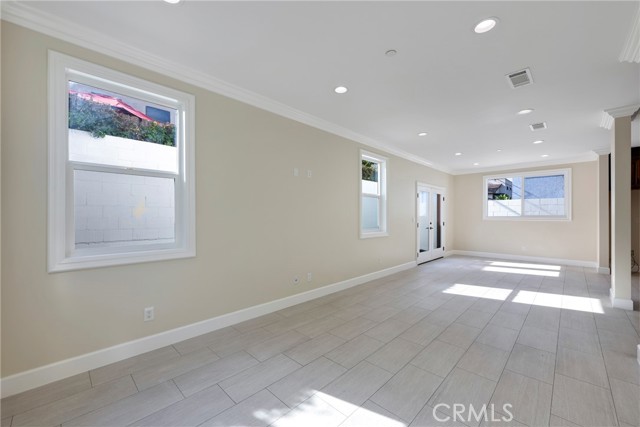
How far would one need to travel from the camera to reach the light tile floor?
67.5 inches

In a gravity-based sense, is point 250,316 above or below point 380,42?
below

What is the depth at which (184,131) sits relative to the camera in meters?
2.74

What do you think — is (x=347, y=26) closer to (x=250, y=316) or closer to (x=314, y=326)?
(x=314, y=326)

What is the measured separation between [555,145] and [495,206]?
2.78 metres

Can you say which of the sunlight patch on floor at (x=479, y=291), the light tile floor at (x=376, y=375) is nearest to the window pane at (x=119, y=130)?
the light tile floor at (x=376, y=375)

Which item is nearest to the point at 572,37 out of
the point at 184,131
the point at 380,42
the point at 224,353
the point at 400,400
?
the point at 380,42

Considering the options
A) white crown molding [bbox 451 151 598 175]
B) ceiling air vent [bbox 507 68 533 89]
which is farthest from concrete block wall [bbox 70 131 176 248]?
white crown molding [bbox 451 151 598 175]

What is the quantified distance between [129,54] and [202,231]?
1772 mm

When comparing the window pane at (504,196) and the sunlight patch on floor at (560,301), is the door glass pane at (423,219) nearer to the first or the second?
the window pane at (504,196)

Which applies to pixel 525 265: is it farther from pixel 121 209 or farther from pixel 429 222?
pixel 121 209

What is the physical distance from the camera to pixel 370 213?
543 cm

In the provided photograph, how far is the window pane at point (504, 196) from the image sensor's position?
24.5ft

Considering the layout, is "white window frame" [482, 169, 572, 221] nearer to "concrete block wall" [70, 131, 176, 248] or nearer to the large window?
the large window

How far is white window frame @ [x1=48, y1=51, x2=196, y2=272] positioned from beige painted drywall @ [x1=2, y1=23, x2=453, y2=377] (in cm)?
6
